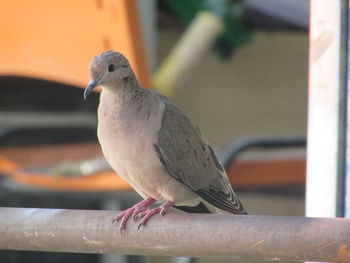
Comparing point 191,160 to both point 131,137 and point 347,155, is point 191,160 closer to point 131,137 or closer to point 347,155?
point 131,137

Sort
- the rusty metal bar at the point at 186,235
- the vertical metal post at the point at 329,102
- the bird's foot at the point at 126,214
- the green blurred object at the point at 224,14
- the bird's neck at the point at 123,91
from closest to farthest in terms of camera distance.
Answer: the rusty metal bar at the point at 186,235
the bird's foot at the point at 126,214
the vertical metal post at the point at 329,102
the bird's neck at the point at 123,91
the green blurred object at the point at 224,14

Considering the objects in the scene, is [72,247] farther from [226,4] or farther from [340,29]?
[226,4]

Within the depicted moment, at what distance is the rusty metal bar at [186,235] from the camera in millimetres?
1553

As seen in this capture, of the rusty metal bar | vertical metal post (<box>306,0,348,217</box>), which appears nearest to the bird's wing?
vertical metal post (<box>306,0,348,217</box>)

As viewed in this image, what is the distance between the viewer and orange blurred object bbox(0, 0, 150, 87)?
3.14m

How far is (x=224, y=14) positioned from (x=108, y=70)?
2352 mm

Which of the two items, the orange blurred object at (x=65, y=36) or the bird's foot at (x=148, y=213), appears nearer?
the bird's foot at (x=148, y=213)

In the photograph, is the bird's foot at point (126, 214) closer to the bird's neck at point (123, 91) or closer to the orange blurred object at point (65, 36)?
the bird's neck at point (123, 91)


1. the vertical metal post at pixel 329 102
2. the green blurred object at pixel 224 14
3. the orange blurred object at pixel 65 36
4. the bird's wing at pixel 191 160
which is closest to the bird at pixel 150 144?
the bird's wing at pixel 191 160

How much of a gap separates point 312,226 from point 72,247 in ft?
1.55

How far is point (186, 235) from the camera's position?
168 centimetres

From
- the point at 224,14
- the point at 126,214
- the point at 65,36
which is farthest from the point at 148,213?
the point at 224,14

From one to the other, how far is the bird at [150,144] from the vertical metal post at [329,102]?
32 centimetres

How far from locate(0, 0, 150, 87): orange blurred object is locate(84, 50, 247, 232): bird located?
2.60 feet
